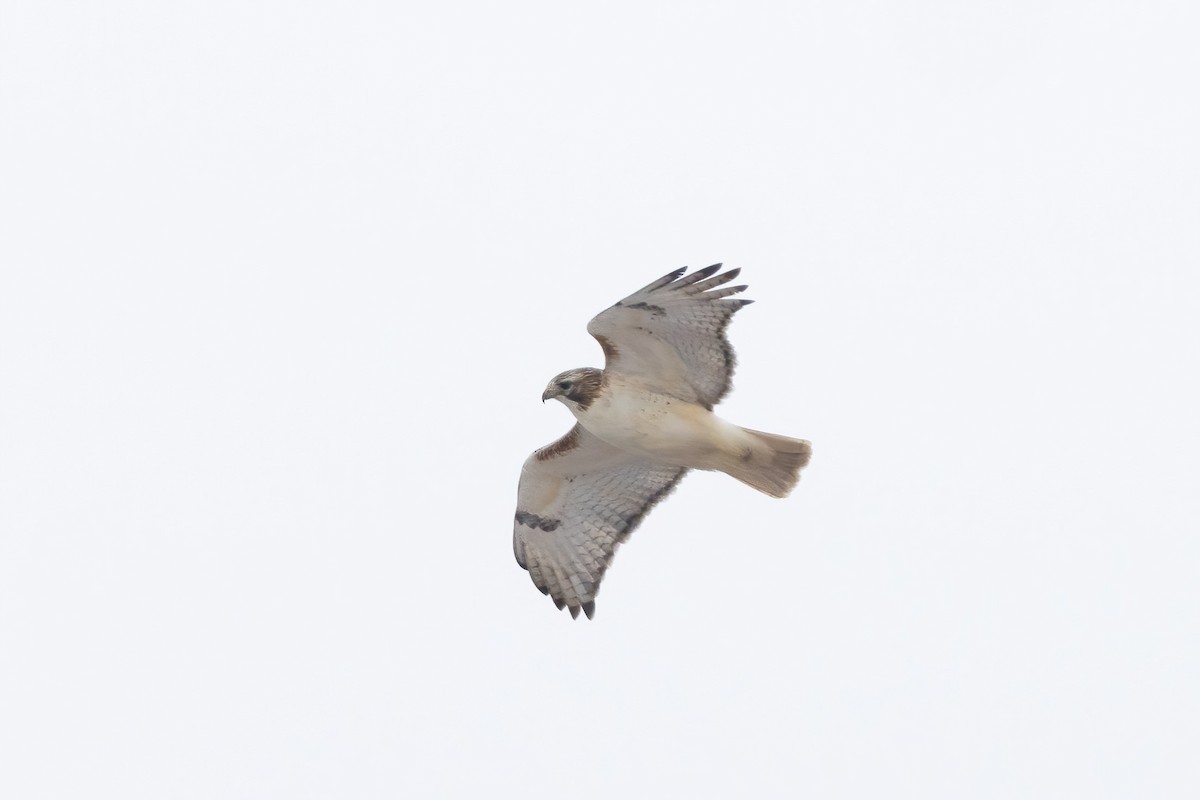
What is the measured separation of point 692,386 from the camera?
12.3 metres

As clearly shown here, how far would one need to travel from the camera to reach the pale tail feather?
12398mm

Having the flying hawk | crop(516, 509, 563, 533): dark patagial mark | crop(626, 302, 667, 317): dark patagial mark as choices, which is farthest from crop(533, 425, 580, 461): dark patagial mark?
crop(626, 302, 667, 317): dark patagial mark

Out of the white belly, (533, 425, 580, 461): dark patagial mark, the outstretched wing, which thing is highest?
the outstretched wing

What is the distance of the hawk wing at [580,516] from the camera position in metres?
13.4

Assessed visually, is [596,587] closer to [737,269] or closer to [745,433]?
[745,433]

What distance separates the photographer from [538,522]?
44.4ft

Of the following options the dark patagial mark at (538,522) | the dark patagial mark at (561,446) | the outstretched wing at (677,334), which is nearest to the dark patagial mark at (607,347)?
the outstretched wing at (677,334)

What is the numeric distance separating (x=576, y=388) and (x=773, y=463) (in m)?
1.47

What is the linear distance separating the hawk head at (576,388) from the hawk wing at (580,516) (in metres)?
1.11

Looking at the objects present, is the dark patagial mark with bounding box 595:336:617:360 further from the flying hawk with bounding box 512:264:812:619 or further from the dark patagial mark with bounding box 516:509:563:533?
the dark patagial mark with bounding box 516:509:563:533

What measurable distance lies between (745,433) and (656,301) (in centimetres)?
122

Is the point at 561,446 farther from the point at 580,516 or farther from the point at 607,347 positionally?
the point at 607,347

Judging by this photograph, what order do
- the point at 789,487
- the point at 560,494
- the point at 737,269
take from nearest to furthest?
1. the point at 737,269
2. the point at 789,487
3. the point at 560,494

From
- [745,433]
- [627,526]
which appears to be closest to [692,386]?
[745,433]
